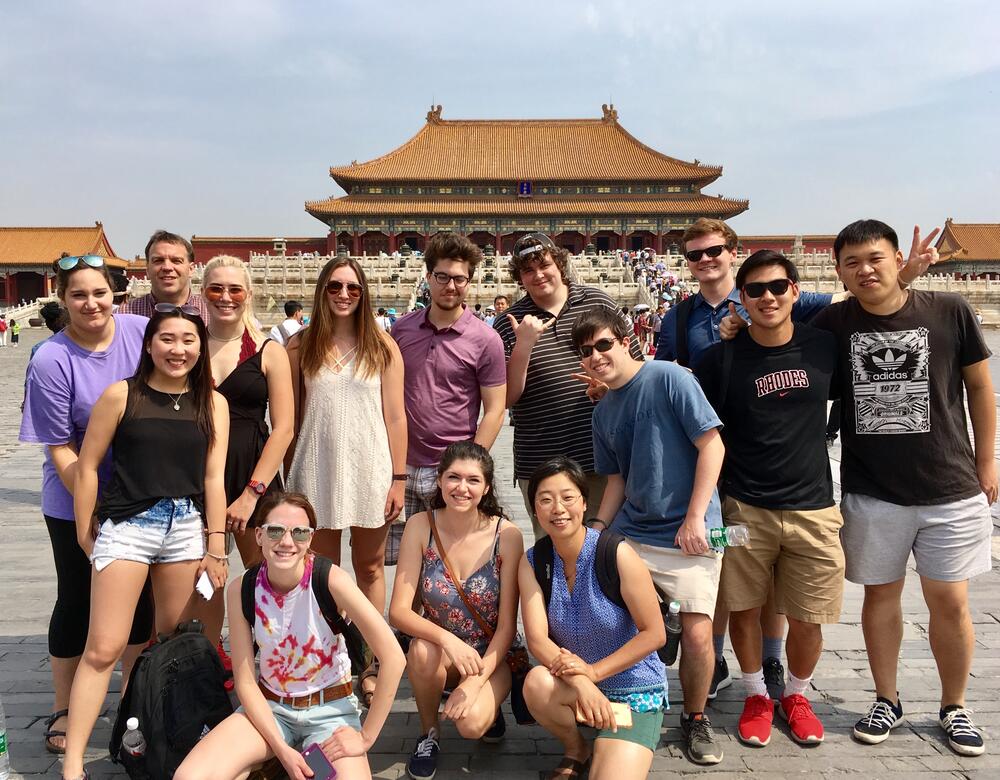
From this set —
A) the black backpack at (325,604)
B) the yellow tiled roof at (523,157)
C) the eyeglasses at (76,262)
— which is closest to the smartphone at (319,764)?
the black backpack at (325,604)

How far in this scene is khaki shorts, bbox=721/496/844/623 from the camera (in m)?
2.84

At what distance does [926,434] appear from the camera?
2.82 m

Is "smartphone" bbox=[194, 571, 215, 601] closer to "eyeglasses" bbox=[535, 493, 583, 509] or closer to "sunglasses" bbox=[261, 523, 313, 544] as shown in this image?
"sunglasses" bbox=[261, 523, 313, 544]

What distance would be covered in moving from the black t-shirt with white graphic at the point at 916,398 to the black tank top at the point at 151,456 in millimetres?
2440

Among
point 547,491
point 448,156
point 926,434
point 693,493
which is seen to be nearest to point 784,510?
point 693,493

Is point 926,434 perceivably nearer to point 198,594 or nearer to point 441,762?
point 441,762

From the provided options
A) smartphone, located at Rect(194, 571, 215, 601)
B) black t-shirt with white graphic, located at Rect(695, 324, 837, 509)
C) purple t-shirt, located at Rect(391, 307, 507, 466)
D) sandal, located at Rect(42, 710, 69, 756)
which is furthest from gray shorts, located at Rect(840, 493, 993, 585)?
sandal, located at Rect(42, 710, 69, 756)

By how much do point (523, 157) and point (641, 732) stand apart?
4061 cm

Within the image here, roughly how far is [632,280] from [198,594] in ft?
81.7

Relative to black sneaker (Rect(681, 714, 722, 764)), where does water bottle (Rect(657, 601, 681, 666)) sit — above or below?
above

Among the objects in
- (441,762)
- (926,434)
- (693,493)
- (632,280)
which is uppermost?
(632,280)

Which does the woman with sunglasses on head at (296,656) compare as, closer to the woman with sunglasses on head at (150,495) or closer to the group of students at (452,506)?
the group of students at (452,506)

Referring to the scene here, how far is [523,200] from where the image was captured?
38.9 metres

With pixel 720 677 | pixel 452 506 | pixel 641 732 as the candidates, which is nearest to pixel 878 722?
pixel 720 677
